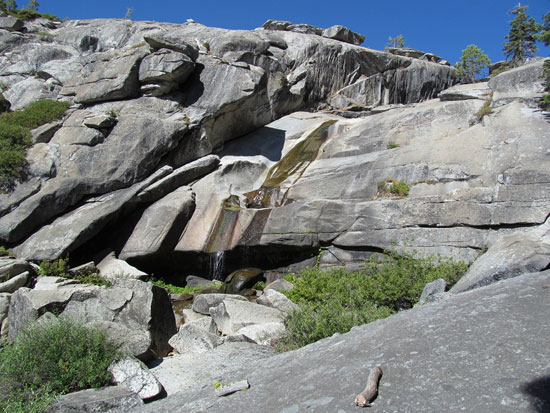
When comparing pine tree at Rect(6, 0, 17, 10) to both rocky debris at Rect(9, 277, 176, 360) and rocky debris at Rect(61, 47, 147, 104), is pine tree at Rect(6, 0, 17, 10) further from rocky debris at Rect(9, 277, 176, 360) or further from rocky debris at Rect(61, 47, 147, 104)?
rocky debris at Rect(9, 277, 176, 360)

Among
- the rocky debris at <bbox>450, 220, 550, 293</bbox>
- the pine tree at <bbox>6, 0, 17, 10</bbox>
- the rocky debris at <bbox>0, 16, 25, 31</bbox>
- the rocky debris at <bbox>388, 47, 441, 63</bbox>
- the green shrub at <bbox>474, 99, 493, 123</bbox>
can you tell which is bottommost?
the rocky debris at <bbox>450, 220, 550, 293</bbox>

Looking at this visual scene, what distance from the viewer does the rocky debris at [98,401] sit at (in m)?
6.21

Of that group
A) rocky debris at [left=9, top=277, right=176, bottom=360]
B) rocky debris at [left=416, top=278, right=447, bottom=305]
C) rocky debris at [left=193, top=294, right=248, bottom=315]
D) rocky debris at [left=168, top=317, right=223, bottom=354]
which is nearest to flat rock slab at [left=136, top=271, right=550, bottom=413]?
rocky debris at [left=416, top=278, right=447, bottom=305]

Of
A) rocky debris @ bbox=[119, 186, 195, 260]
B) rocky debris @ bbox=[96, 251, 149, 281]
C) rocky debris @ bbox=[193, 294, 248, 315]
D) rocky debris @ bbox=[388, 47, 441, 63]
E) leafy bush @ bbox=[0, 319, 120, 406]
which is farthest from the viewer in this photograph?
rocky debris @ bbox=[388, 47, 441, 63]

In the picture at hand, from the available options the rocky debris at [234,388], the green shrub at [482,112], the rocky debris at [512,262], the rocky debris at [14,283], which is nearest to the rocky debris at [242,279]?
the rocky debris at [14,283]

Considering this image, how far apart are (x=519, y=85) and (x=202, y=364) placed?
708 inches

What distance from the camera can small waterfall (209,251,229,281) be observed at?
17141 mm

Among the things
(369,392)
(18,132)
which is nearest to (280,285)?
(369,392)

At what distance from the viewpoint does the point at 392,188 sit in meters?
16.1

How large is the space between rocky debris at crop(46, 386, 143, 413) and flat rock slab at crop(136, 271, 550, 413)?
317 millimetres

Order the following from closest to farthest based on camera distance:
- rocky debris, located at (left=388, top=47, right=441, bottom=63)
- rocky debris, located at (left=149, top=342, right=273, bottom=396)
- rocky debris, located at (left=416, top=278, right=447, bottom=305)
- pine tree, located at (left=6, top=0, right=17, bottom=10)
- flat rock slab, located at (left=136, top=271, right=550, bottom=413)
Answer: flat rock slab, located at (left=136, top=271, right=550, bottom=413) < rocky debris, located at (left=149, top=342, right=273, bottom=396) < rocky debris, located at (left=416, top=278, right=447, bottom=305) < rocky debris, located at (left=388, top=47, right=441, bottom=63) < pine tree, located at (left=6, top=0, right=17, bottom=10)

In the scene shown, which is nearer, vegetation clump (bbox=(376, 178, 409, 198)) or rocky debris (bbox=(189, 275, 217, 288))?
vegetation clump (bbox=(376, 178, 409, 198))

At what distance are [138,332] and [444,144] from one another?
43.3ft

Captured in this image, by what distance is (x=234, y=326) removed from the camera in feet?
37.2
